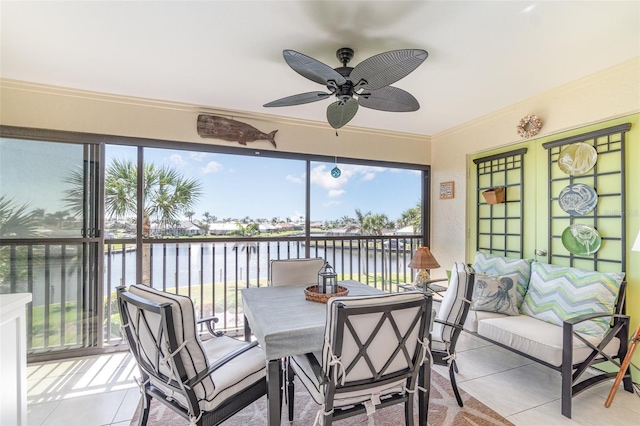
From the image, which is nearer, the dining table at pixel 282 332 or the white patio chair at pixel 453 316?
the dining table at pixel 282 332

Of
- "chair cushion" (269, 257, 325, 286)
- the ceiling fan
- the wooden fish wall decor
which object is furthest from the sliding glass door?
the ceiling fan

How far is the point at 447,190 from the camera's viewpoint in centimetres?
424

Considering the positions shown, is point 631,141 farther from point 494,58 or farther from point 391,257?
point 391,257

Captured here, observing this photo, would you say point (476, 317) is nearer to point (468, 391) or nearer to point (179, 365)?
point (468, 391)

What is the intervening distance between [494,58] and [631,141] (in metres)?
1.33

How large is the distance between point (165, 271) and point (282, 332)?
244 cm

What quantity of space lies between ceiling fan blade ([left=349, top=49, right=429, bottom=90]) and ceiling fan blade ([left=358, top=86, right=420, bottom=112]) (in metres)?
0.15

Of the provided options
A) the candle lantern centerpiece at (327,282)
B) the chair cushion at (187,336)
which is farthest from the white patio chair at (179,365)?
the candle lantern centerpiece at (327,282)

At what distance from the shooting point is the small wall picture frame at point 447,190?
4160mm

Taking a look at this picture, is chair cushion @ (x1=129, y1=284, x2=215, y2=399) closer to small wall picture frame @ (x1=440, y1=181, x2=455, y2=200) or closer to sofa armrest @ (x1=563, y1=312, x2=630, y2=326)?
sofa armrest @ (x1=563, y1=312, x2=630, y2=326)

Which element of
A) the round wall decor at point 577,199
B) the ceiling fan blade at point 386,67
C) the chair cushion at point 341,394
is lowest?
the chair cushion at point 341,394

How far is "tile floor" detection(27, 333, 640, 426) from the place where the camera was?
2045 mm

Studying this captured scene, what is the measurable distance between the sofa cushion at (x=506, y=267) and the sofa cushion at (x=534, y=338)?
33cm

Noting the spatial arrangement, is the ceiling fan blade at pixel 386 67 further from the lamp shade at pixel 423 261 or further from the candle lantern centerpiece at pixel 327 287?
the lamp shade at pixel 423 261
